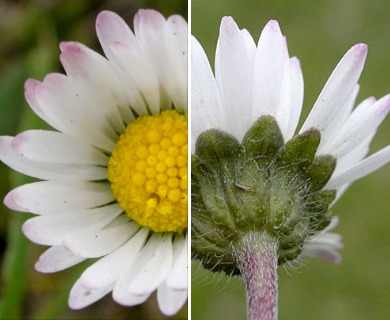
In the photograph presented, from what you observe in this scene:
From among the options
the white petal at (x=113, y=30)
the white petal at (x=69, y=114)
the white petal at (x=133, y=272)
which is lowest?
the white petal at (x=133, y=272)

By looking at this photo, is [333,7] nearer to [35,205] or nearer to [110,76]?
A: [110,76]

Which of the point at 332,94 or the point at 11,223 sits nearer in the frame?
the point at 332,94

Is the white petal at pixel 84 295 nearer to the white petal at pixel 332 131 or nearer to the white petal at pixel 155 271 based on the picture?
the white petal at pixel 155 271

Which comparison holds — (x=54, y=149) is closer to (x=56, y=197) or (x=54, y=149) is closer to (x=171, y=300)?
(x=56, y=197)

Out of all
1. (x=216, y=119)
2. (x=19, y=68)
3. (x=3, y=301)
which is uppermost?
(x=19, y=68)

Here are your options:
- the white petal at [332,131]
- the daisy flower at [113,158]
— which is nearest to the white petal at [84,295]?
the daisy flower at [113,158]

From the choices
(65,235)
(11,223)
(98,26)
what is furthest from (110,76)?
(11,223)

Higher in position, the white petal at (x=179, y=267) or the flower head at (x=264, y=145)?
the flower head at (x=264, y=145)
